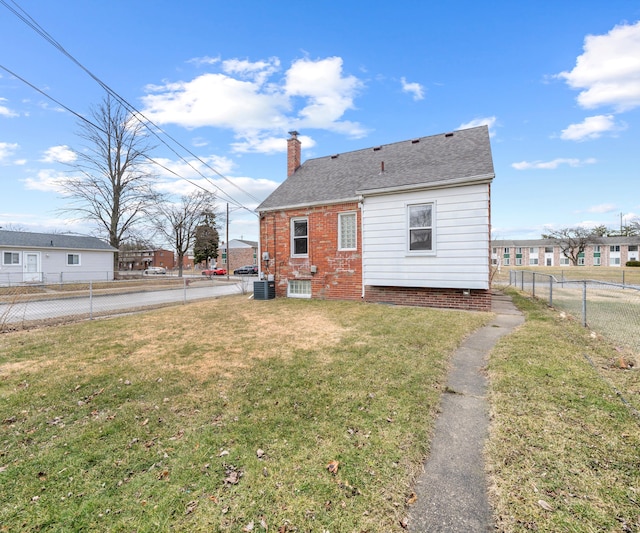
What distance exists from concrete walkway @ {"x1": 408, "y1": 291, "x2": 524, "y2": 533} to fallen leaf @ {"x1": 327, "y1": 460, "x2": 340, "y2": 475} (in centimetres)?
58

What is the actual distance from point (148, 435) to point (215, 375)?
1.43 meters

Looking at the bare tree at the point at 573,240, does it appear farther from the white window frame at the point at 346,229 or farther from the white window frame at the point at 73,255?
the white window frame at the point at 73,255

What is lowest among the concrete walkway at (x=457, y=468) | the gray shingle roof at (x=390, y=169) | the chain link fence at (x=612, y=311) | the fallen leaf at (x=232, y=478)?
the concrete walkway at (x=457, y=468)

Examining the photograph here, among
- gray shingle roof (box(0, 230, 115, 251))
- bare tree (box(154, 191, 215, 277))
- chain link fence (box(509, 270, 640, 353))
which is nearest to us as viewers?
chain link fence (box(509, 270, 640, 353))

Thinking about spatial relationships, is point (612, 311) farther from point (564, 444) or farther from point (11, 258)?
point (11, 258)

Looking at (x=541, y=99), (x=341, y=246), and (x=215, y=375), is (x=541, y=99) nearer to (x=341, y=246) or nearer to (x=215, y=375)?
(x=341, y=246)

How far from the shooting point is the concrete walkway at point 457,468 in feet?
6.23

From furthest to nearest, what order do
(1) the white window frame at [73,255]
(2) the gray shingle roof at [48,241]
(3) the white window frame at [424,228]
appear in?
(1) the white window frame at [73,255] → (2) the gray shingle roof at [48,241] → (3) the white window frame at [424,228]

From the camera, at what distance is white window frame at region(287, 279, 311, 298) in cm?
1199

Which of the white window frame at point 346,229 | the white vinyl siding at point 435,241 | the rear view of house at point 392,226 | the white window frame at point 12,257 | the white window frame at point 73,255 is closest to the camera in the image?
the white vinyl siding at point 435,241

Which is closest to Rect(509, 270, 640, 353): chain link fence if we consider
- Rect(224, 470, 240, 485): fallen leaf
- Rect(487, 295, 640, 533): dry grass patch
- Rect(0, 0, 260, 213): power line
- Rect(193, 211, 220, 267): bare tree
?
Rect(487, 295, 640, 533): dry grass patch

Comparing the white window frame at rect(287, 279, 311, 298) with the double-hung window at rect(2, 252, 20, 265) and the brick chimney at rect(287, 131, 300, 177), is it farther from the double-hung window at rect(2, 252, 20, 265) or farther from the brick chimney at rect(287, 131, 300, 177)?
the double-hung window at rect(2, 252, 20, 265)

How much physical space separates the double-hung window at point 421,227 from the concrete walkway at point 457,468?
18.2 feet

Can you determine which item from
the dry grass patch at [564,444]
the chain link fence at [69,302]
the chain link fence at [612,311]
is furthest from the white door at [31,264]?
the chain link fence at [612,311]
